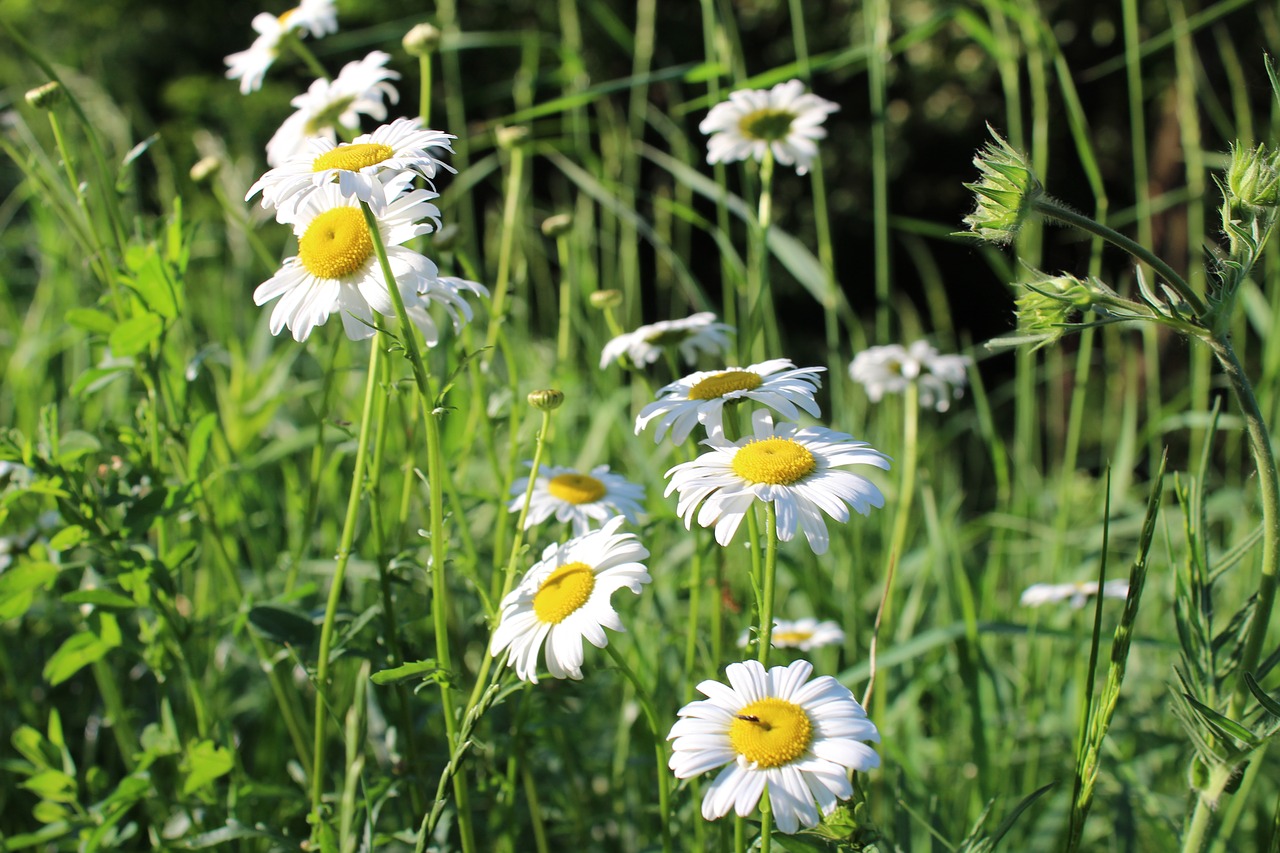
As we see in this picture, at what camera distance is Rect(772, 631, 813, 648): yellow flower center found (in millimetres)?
1212

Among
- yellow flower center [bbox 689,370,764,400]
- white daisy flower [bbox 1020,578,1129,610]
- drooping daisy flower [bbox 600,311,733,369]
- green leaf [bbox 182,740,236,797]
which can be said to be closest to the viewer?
yellow flower center [bbox 689,370,764,400]

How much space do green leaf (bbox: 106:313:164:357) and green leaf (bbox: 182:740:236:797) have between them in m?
0.39

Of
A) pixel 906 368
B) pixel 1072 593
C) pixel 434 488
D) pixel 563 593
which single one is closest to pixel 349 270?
pixel 434 488

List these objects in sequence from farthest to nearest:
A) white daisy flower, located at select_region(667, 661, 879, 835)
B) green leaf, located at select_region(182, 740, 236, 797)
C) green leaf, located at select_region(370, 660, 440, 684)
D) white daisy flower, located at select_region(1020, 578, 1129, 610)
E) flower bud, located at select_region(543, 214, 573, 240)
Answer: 1. white daisy flower, located at select_region(1020, 578, 1129, 610)
2. flower bud, located at select_region(543, 214, 573, 240)
3. green leaf, located at select_region(182, 740, 236, 797)
4. green leaf, located at select_region(370, 660, 440, 684)
5. white daisy flower, located at select_region(667, 661, 879, 835)

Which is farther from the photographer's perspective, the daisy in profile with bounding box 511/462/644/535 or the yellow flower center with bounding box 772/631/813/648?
the yellow flower center with bounding box 772/631/813/648

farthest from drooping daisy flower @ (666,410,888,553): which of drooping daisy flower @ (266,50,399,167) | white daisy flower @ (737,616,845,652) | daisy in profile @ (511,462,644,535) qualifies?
drooping daisy flower @ (266,50,399,167)

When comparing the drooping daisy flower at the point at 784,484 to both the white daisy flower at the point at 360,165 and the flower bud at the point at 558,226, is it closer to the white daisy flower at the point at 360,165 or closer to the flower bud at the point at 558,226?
the white daisy flower at the point at 360,165

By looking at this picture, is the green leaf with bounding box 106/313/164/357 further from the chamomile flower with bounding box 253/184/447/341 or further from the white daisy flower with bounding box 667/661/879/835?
the white daisy flower with bounding box 667/661/879/835

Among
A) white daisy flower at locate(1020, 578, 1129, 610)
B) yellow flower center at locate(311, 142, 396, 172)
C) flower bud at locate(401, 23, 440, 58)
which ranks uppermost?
flower bud at locate(401, 23, 440, 58)

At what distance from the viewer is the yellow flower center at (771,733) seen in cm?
68

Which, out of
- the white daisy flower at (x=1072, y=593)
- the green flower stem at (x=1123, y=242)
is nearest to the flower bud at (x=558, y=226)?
the green flower stem at (x=1123, y=242)

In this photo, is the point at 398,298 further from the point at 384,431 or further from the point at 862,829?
the point at 862,829

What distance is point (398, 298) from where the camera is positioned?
74 centimetres

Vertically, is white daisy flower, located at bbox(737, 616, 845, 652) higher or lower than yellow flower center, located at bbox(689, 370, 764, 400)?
lower
